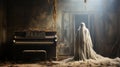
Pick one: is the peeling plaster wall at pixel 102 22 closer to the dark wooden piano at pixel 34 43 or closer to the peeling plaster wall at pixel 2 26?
the dark wooden piano at pixel 34 43

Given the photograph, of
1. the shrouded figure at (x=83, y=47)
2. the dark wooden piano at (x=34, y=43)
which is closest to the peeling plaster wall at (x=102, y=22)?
the dark wooden piano at (x=34, y=43)

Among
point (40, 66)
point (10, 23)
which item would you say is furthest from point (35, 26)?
point (40, 66)

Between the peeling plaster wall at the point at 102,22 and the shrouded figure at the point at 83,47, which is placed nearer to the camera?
the shrouded figure at the point at 83,47

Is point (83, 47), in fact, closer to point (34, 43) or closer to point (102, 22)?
point (34, 43)

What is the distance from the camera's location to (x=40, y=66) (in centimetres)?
1008

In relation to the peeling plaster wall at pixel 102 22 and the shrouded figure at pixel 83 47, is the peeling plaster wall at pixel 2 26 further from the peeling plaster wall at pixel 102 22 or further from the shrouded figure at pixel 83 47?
the shrouded figure at pixel 83 47

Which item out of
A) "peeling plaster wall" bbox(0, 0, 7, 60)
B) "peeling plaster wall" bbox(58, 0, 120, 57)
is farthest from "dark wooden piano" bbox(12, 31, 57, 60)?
"peeling plaster wall" bbox(58, 0, 120, 57)

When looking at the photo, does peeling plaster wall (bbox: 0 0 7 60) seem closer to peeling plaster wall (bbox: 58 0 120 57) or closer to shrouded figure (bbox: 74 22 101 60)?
peeling plaster wall (bbox: 58 0 120 57)

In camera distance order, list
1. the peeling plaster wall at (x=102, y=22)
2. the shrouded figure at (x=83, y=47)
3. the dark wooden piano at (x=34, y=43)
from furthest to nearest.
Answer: the peeling plaster wall at (x=102, y=22) < the dark wooden piano at (x=34, y=43) < the shrouded figure at (x=83, y=47)

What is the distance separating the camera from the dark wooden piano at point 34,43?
11.3 metres

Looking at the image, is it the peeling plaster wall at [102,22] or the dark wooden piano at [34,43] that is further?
the peeling plaster wall at [102,22]

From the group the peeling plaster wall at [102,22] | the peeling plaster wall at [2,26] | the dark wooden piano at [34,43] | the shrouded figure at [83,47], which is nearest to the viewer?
the shrouded figure at [83,47]

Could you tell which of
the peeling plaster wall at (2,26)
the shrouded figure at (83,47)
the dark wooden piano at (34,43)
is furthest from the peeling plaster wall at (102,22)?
the peeling plaster wall at (2,26)

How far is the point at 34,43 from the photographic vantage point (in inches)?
442
